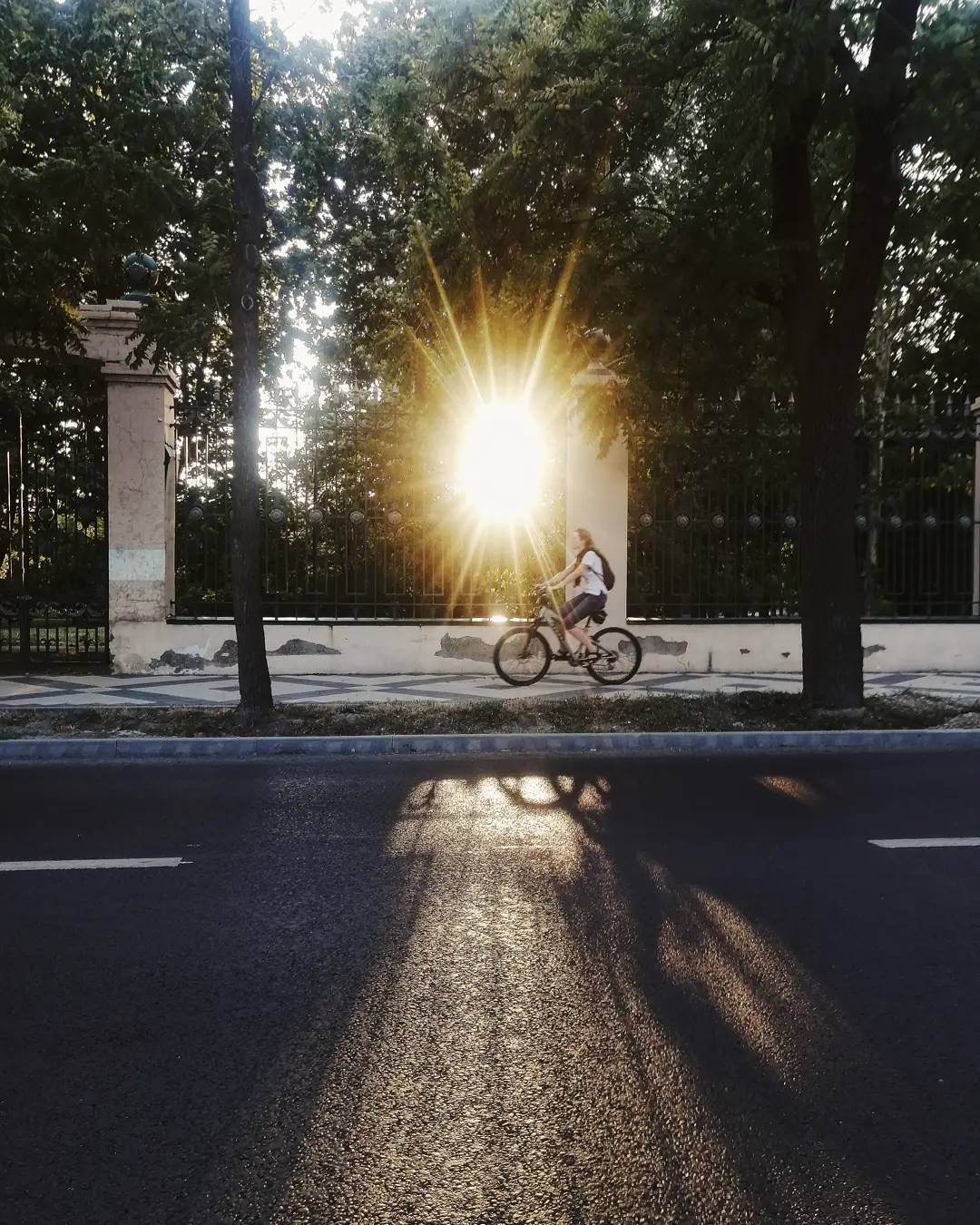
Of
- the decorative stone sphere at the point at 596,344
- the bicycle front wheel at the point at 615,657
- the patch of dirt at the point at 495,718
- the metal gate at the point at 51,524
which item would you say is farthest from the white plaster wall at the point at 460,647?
the decorative stone sphere at the point at 596,344

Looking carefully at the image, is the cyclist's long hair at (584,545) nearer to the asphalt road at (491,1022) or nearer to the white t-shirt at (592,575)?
the white t-shirt at (592,575)

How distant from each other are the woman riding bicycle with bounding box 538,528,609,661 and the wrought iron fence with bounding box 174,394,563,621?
6.04 feet

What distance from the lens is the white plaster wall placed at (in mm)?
13977

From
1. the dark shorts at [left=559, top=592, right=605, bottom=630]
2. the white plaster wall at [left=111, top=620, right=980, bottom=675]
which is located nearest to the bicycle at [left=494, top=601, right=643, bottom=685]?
the dark shorts at [left=559, top=592, right=605, bottom=630]

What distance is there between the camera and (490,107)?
11414 mm

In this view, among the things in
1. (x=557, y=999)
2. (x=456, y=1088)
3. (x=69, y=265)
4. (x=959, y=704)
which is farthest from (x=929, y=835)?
(x=69, y=265)

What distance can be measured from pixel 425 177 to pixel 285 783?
1431 centimetres

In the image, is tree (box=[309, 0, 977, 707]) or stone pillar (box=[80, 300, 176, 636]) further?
stone pillar (box=[80, 300, 176, 636])

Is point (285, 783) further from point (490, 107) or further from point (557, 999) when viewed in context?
point (490, 107)

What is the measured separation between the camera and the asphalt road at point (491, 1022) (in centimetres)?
259

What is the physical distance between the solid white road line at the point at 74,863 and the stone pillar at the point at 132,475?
8726mm

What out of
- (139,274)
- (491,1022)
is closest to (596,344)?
(139,274)

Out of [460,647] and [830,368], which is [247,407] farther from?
[830,368]

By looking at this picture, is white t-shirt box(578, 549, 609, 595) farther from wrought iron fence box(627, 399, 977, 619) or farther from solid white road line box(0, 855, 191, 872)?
solid white road line box(0, 855, 191, 872)
